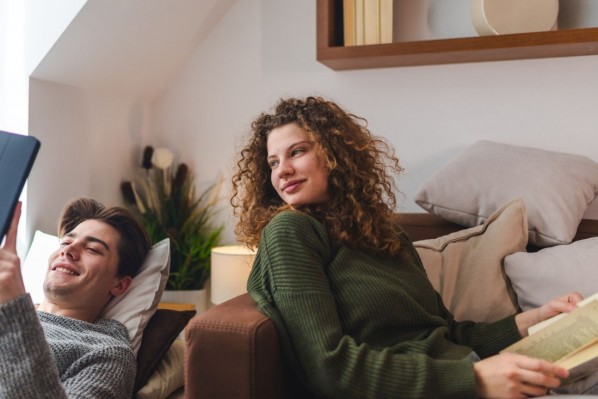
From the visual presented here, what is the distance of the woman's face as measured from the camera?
59.0 inches

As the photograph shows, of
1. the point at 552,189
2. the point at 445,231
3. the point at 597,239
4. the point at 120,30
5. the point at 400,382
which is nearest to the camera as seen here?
the point at 400,382

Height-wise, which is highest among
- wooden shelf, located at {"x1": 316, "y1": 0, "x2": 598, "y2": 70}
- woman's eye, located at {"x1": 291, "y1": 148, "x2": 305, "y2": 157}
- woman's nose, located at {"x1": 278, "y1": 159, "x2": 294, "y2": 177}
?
wooden shelf, located at {"x1": 316, "y1": 0, "x2": 598, "y2": 70}

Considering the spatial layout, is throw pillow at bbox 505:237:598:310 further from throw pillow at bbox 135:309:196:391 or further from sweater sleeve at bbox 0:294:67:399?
sweater sleeve at bbox 0:294:67:399

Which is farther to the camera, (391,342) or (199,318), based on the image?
(391,342)

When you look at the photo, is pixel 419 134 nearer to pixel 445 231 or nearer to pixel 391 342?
pixel 445 231

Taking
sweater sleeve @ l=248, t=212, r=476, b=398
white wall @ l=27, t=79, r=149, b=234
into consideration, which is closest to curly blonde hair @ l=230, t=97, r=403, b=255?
sweater sleeve @ l=248, t=212, r=476, b=398

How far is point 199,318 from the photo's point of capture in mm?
1247

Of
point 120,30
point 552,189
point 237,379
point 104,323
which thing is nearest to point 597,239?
point 552,189

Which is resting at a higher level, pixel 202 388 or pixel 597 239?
pixel 597 239

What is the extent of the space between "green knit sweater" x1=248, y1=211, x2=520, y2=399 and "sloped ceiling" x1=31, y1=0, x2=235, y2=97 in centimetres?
124

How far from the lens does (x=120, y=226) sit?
173 cm

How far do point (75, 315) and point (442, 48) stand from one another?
4.63 feet

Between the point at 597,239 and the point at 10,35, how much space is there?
1.96 m

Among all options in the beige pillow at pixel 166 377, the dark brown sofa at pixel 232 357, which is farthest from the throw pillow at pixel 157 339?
the dark brown sofa at pixel 232 357
